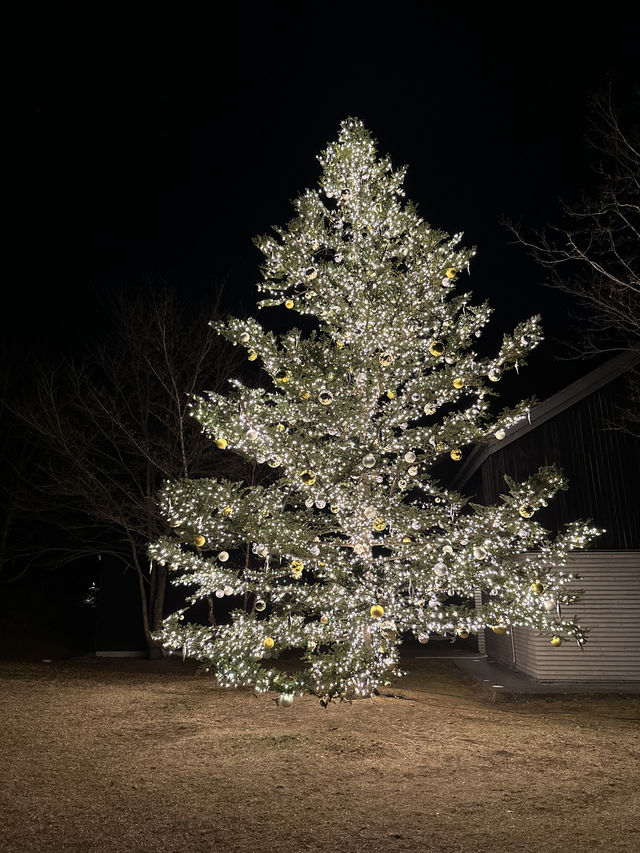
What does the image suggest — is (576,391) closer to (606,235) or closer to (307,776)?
(606,235)

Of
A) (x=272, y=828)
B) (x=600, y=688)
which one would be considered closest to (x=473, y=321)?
(x=272, y=828)

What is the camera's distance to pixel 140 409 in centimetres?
1459

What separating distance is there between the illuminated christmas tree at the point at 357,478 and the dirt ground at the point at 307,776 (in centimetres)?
90

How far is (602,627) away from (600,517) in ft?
6.95

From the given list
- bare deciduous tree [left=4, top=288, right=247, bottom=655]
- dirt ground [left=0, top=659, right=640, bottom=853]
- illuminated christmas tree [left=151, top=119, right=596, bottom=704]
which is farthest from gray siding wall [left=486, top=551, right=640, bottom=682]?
bare deciduous tree [left=4, top=288, right=247, bottom=655]

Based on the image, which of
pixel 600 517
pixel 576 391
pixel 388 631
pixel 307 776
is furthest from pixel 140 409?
pixel 307 776

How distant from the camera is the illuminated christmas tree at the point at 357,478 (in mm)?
7551

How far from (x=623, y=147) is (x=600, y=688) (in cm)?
919

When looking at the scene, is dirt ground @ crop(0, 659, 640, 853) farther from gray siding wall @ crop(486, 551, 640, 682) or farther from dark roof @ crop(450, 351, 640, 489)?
dark roof @ crop(450, 351, 640, 489)

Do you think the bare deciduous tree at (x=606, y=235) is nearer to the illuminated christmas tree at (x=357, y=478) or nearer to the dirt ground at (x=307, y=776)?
the illuminated christmas tree at (x=357, y=478)

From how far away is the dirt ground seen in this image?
155 inches

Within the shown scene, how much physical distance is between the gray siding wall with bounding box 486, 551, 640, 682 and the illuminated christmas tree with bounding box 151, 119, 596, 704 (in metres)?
4.46

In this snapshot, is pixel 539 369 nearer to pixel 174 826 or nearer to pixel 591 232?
pixel 591 232

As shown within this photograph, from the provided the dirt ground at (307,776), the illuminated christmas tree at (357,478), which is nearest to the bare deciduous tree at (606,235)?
the illuminated christmas tree at (357,478)
